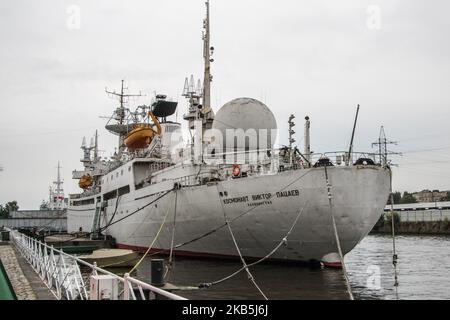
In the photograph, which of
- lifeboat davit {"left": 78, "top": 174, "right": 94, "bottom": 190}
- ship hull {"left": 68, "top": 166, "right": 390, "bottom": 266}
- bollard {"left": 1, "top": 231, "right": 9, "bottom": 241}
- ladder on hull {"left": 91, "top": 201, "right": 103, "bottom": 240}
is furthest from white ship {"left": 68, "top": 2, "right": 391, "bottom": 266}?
lifeboat davit {"left": 78, "top": 174, "right": 94, "bottom": 190}

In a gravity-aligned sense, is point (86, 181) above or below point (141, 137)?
below

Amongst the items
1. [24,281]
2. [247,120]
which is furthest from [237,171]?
[24,281]

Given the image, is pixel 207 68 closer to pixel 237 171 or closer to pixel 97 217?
pixel 237 171

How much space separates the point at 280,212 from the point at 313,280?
375 centimetres

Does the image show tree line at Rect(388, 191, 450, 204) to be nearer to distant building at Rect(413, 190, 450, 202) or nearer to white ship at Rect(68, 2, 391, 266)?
distant building at Rect(413, 190, 450, 202)

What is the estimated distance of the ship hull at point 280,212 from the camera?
20.8m

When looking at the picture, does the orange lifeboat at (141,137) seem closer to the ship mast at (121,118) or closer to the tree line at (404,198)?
the ship mast at (121,118)

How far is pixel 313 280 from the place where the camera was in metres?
19.3

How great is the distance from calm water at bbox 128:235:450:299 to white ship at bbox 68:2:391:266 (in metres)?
1.26

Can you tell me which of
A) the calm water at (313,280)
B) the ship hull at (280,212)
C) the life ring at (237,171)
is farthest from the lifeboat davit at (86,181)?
→ the life ring at (237,171)

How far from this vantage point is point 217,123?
30688 mm
